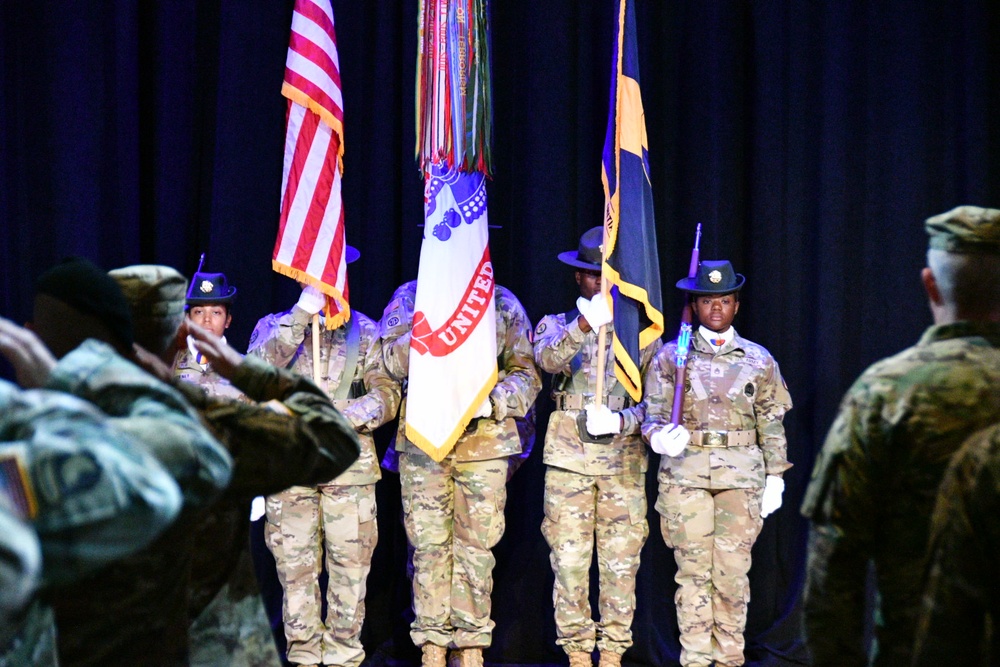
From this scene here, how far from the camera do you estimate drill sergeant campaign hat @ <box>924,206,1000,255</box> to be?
2084mm

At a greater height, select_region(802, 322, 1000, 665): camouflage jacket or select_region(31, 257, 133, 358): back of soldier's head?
select_region(31, 257, 133, 358): back of soldier's head

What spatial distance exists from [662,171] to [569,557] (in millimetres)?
2035

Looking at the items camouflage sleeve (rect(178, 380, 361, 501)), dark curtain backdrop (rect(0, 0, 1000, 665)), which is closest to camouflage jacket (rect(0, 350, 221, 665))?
camouflage sleeve (rect(178, 380, 361, 501))

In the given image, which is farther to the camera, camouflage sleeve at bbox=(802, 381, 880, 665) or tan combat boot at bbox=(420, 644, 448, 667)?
tan combat boot at bbox=(420, 644, 448, 667)

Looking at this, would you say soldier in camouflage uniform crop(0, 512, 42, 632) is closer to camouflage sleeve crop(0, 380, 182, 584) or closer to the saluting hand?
camouflage sleeve crop(0, 380, 182, 584)

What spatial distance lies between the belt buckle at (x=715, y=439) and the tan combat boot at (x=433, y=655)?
1.48 meters

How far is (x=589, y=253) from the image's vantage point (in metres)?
4.85

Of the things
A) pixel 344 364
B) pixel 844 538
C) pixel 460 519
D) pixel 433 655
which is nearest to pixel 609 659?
pixel 433 655

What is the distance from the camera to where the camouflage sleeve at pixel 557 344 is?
470 cm

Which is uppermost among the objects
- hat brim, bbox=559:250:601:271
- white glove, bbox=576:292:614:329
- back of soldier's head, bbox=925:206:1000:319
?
back of soldier's head, bbox=925:206:1000:319

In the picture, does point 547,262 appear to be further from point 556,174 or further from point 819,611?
point 819,611

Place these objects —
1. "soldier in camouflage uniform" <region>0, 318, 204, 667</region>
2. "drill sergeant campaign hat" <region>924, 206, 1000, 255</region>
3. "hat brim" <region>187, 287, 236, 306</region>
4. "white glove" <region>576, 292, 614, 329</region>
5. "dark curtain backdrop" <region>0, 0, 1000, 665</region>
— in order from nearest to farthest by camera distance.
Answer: "soldier in camouflage uniform" <region>0, 318, 204, 667</region>, "drill sergeant campaign hat" <region>924, 206, 1000, 255</region>, "white glove" <region>576, 292, 614, 329</region>, "hat brim" <region>187, 287, 236, 306</region>, "dark curtain backdrop" <region>0, 0, 1000, 665</region>

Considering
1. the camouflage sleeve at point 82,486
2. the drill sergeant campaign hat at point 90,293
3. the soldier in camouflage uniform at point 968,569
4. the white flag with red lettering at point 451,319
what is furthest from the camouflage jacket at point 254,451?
the white flag with red lettering at point 451,319

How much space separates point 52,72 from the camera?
5.27 meters
